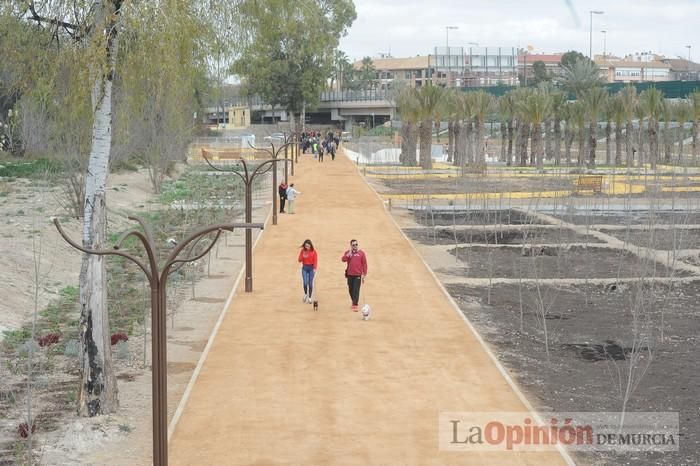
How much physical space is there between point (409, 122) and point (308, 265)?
50.4m

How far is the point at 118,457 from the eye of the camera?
42.7 ft

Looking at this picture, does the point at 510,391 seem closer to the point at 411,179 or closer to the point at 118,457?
the point at 118,457

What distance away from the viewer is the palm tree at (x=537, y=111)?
225 feet

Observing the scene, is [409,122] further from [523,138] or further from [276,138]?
[276,138]

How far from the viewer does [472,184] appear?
53.1 metres

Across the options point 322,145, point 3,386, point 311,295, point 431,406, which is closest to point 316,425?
point 431,406

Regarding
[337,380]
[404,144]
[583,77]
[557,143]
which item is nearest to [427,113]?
[404,144]

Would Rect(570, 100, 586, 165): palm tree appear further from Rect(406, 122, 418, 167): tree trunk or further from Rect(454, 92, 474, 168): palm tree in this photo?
Rect(406, 122, 418, 167): tree trunk

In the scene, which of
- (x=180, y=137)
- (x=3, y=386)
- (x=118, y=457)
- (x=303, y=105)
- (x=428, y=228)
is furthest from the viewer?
(x=303, y=105)

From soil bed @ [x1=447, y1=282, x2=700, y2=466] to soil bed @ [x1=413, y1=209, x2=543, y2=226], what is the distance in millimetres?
13386

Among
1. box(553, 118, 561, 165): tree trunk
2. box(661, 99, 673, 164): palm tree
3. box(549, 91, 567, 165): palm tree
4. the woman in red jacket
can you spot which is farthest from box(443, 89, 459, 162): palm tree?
the woman in red jacket

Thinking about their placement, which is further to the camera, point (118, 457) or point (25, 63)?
point (25, 63)

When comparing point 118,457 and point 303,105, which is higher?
point 303,105

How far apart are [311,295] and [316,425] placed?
873cm
